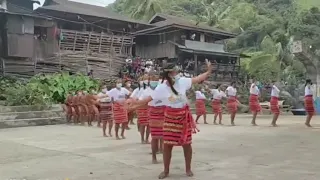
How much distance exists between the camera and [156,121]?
25.5 ft

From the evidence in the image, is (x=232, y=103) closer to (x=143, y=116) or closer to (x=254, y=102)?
(x=254, y=102)

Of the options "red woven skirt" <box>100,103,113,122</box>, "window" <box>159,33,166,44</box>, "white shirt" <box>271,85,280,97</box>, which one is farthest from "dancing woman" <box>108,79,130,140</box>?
"window" <box>159,33,166,44</box>

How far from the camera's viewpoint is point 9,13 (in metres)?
23.6

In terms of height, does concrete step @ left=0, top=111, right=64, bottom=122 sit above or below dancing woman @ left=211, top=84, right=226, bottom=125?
below

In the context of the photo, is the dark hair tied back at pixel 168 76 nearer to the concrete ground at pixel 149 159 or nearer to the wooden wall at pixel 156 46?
the concrete ground at pixel 149 159

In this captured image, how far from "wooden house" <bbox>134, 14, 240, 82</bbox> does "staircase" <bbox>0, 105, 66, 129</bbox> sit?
15.1 meters

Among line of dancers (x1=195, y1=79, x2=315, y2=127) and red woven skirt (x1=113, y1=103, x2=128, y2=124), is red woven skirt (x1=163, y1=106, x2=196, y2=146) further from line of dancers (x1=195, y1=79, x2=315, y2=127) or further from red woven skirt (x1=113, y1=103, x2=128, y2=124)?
line of dancers (x1=195, y1=79, x2=315, y2=127)

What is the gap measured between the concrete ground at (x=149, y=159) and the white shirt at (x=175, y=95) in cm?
110

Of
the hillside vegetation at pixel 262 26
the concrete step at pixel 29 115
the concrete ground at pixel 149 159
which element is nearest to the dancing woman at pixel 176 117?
the concrete ground at pixel 149 159

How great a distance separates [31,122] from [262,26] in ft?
108

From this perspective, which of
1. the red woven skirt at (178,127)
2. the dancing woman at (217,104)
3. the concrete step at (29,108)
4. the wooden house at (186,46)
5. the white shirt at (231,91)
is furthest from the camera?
the wooden house at (186,46)

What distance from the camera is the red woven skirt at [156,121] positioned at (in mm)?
7629

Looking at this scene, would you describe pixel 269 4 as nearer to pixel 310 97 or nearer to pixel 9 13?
pixel 9 13

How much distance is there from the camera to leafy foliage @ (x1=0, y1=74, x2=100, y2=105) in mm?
18859
